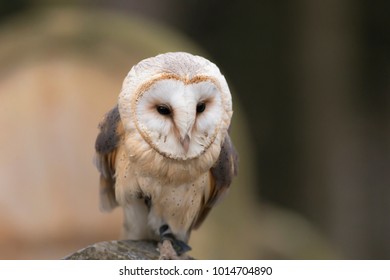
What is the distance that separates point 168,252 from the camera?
7.34 feet

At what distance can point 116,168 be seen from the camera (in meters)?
2.25

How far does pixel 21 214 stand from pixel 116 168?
6.25 feet

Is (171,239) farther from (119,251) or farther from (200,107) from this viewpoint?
(200,107)

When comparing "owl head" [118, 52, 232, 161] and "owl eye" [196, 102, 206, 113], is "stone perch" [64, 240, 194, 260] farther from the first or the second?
"owl eye" [196, 102, 206, 113]

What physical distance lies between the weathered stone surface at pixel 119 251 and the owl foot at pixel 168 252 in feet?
0.06

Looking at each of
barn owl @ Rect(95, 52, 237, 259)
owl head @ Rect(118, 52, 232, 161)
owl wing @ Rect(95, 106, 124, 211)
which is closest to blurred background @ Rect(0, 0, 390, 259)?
owl wing @ Rect(95, 106, 124, 211)

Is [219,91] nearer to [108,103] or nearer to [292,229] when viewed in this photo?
[108,103]

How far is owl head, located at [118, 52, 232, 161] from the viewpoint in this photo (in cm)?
175

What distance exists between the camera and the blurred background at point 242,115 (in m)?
4.07

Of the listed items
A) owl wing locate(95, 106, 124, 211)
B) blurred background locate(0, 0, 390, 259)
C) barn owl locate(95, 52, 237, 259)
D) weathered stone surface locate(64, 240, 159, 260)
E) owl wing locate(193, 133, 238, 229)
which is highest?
blurred background locate(0, 0, 390, 259)

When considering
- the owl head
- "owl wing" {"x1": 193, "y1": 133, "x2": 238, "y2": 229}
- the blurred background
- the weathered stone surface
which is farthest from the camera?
the blurred background

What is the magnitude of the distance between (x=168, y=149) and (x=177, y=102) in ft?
Answer: 0.67

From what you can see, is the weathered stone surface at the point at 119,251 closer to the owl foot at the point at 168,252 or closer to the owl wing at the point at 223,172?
the owl foot at the point at 168,252

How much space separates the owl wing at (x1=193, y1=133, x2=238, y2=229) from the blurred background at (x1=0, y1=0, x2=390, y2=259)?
1573mm
